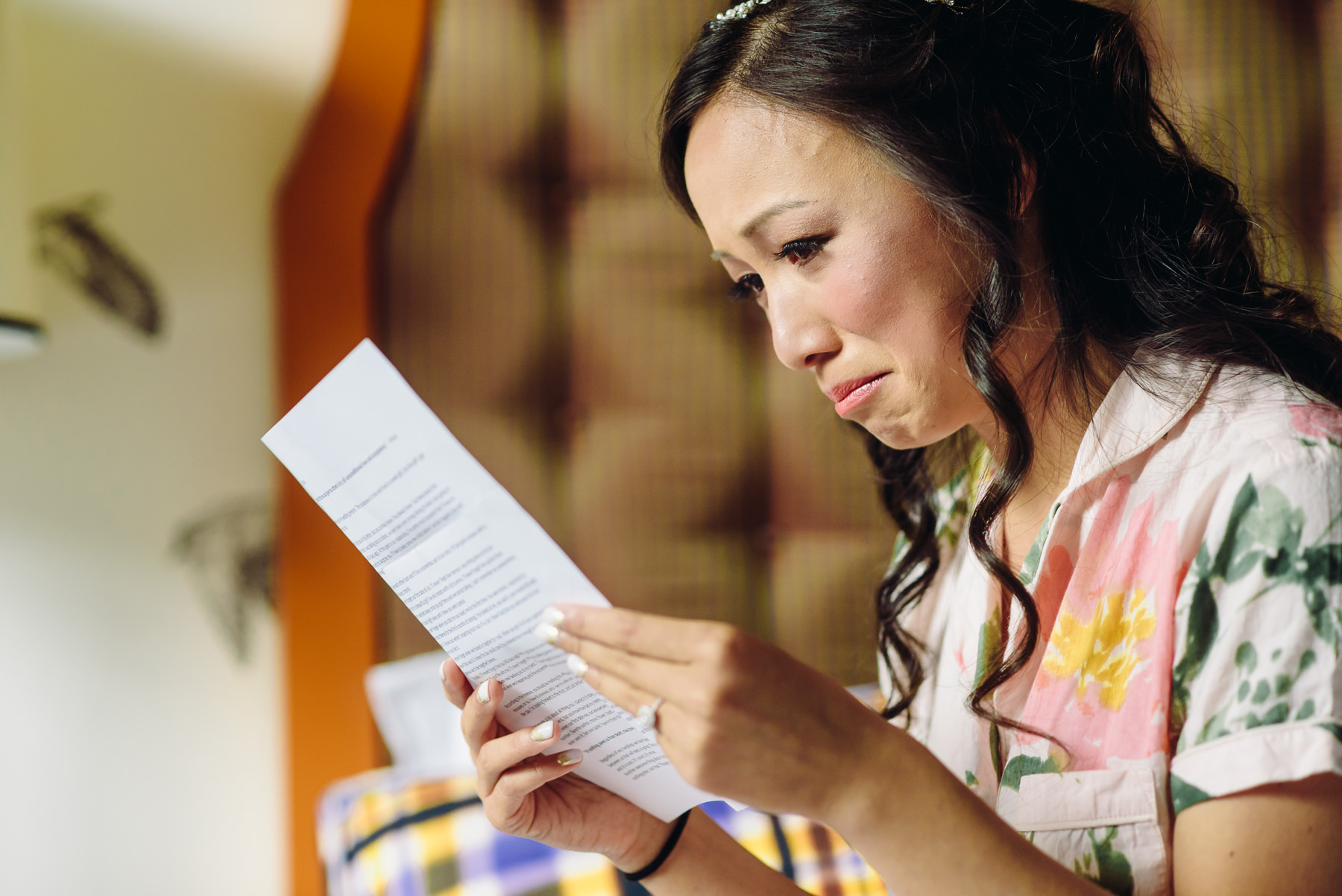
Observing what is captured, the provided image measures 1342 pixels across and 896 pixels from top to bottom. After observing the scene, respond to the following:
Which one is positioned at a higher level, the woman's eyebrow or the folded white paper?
the woman's eyebrow

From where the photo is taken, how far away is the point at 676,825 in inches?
27.8

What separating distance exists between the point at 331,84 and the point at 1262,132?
126cm

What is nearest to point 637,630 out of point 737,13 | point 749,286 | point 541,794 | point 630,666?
point 630,666

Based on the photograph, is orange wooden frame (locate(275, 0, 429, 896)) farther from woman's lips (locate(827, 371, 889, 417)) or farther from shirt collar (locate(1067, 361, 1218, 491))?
shirt collar (locate(1067, 361, 1218, 491))

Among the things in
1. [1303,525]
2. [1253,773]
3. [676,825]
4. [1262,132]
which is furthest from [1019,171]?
[1262,132]

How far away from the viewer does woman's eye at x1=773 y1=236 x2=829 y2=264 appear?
67 centimetres

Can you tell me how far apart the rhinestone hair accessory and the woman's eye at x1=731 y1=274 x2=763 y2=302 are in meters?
0.21

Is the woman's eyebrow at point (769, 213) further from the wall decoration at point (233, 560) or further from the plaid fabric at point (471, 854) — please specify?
the wall decoration at point (233, 560)

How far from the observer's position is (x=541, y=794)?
2.23 feet

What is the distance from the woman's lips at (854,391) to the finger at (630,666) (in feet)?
1.01

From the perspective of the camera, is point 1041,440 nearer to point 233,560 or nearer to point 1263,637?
point 1263,637

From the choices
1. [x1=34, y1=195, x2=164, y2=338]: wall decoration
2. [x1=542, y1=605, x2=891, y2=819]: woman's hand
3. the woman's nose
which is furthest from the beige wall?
[x1=542, y1=605, x2=891, y2=819]: woman's hand

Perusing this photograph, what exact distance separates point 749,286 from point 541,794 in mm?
442

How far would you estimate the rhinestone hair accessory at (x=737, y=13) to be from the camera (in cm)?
75
